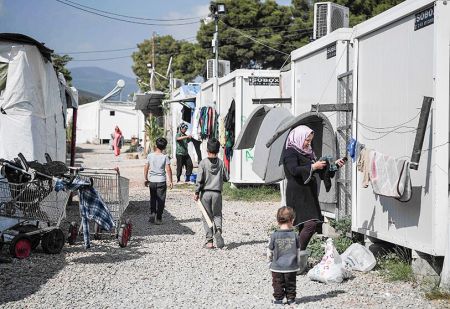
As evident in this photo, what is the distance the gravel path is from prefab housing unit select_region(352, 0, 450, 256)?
2.20 feet

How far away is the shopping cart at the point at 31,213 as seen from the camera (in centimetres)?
825

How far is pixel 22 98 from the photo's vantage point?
10672 millimetres

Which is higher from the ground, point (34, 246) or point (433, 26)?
point (433, 26)

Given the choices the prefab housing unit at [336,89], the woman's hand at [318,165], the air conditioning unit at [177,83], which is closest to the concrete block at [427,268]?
the woman's hand at [318,165]

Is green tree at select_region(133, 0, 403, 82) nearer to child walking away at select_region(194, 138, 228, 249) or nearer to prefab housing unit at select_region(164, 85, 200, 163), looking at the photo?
prefab housing unit at select_region(164, 85, 200, 163)

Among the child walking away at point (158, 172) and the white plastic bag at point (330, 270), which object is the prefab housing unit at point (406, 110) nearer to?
the white plastic bag at point (330, 270)

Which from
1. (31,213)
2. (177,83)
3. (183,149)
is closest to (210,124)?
(183,149)

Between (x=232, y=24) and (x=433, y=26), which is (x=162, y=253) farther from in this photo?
(x=232, y=24)

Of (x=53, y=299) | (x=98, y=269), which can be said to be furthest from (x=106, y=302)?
(x=98, y=269)

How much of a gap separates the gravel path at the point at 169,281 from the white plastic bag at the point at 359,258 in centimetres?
18

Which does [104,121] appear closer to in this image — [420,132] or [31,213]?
[31,213]

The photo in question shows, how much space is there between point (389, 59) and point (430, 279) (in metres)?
2.48

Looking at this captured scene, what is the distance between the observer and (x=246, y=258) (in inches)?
A: 336

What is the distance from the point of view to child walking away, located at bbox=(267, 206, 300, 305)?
6031 millimetres
